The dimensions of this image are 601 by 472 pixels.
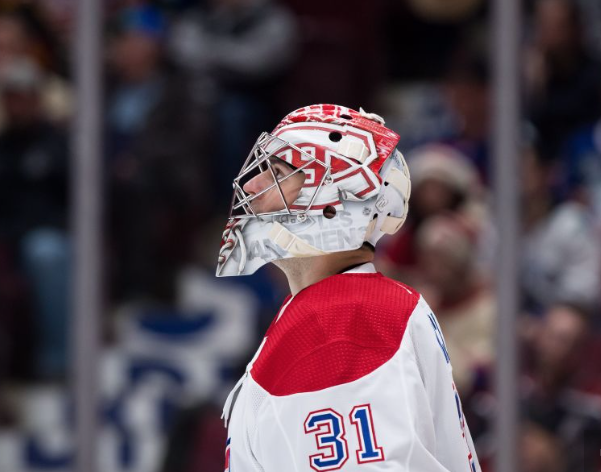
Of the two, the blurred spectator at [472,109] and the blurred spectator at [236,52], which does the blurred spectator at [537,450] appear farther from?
the blurred spectator at [236,52]

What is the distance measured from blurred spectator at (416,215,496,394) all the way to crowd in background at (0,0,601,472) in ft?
0.14

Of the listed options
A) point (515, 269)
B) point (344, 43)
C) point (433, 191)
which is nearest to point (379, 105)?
point (344, 43)

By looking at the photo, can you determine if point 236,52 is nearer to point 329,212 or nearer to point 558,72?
point 558,72

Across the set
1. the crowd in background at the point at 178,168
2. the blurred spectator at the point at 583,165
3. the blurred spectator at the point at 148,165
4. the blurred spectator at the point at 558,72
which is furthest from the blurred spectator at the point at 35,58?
the blurred spectator at the point at 583,165

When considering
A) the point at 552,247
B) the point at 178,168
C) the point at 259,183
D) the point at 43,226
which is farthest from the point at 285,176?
the point at 43,226

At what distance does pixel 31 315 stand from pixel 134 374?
459 millimetres

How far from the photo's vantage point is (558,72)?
13.9 feet

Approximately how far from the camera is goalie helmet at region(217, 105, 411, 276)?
1855 mm

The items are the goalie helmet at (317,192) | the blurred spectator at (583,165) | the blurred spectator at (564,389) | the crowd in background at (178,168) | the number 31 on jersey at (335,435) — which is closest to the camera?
the number 31 on jersey at (335,435)

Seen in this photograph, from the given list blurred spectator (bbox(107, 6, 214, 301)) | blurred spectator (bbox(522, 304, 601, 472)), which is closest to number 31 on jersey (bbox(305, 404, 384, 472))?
blurred spectator (bbox(522, 304, 601, 472))

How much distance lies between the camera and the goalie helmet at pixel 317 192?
1855 millimetres

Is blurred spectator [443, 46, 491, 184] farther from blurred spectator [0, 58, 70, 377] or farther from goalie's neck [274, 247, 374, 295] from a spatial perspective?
goalie's neck [274, 247, 374, 295]

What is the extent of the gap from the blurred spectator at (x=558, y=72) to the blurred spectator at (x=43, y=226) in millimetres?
1823

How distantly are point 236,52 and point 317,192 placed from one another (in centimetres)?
313
